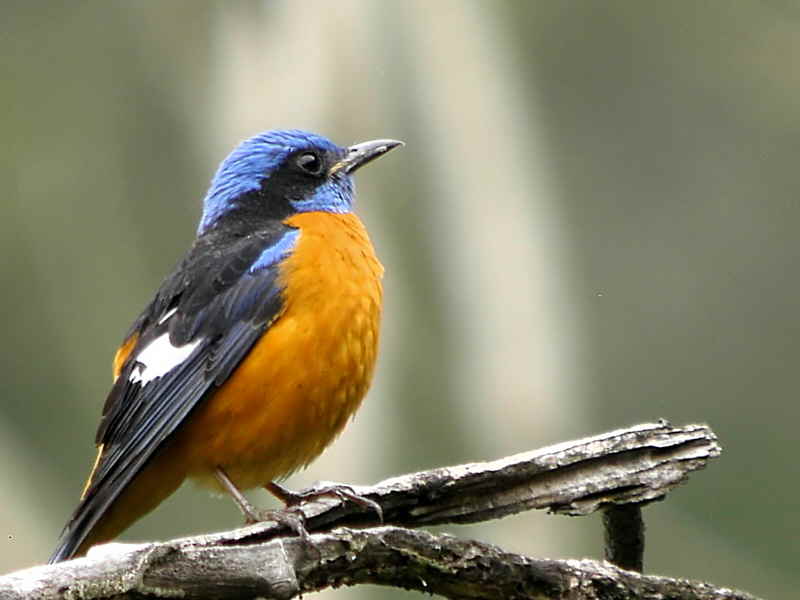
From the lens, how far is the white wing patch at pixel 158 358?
5039 mm

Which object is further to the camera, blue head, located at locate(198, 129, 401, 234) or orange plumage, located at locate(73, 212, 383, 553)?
blue head, located at locate(198, 129, 401, 234)

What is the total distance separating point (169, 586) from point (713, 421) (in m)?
5.06

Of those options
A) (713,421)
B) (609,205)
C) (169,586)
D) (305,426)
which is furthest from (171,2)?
(169,586)

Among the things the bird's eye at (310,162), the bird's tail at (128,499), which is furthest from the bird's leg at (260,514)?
the bird's eye at (310,162)

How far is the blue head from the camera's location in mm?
5980

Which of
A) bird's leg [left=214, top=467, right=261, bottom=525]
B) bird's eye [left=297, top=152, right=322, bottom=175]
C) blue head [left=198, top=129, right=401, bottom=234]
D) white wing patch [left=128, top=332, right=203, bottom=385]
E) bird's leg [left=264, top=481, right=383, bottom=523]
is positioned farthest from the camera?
bird's eye [left=297, top=152, right=322, bottom=175]

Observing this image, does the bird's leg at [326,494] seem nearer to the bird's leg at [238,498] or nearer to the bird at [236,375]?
the bird at [236,375]

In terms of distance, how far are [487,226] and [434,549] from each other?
458cm

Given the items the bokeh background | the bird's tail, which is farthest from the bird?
the bokeh background

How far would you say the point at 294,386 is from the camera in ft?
16.2

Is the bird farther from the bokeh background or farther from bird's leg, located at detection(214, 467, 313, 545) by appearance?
the bokeh background

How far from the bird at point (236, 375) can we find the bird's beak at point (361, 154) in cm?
70

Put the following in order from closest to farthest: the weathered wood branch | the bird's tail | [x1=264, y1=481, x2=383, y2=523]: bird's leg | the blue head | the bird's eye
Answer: the weathered wood branch, [x1=264, y1=481, x2=383, y2=523]: bird's leg, the bird's tail, the blue head, the bird's eye

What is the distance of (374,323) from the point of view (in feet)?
17.2
